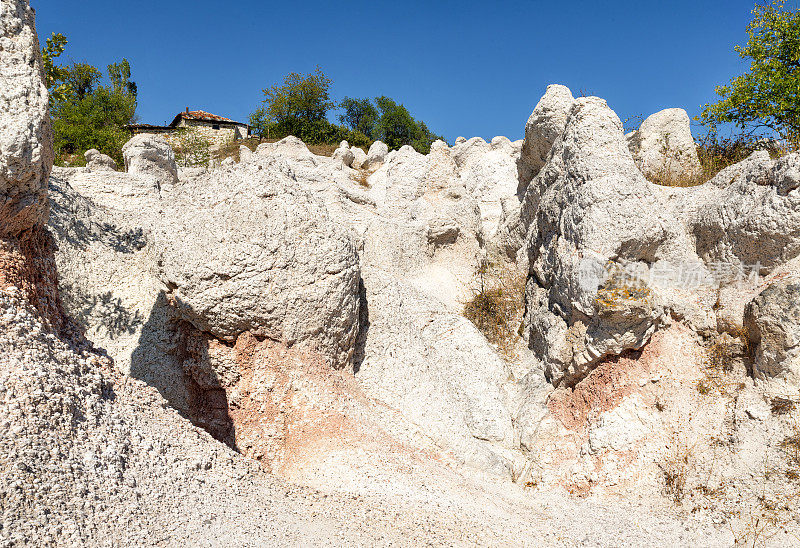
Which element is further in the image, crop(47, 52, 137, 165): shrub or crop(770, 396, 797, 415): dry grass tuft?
crop(47, 52, 137, 165): shrub

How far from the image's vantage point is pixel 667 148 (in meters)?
9.94

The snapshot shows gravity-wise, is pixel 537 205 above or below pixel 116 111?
below

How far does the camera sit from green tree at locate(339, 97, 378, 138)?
51906mm

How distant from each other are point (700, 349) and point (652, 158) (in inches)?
178

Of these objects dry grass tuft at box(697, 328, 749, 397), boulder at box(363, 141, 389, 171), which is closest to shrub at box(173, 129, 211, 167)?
boulder at box(363, 141, 389, 171)

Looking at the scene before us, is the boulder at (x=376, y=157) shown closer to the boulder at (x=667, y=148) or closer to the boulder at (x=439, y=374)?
the boulder at (x=667, y=148)

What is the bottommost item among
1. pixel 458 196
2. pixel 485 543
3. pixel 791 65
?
pixel 485 543

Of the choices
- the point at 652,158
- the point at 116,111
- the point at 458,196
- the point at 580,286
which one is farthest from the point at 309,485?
the point at 116,111

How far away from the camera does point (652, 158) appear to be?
32.5 feet

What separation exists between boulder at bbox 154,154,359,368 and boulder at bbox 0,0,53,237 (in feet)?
6.51

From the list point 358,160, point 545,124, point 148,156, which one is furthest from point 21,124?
point 358,160

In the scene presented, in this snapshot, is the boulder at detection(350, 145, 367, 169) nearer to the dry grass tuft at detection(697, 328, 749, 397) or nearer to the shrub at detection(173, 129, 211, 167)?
the shrub at detection(173, 129, 211, 167)

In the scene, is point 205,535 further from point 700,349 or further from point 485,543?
point 700,349

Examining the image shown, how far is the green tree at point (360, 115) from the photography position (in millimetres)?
51906
